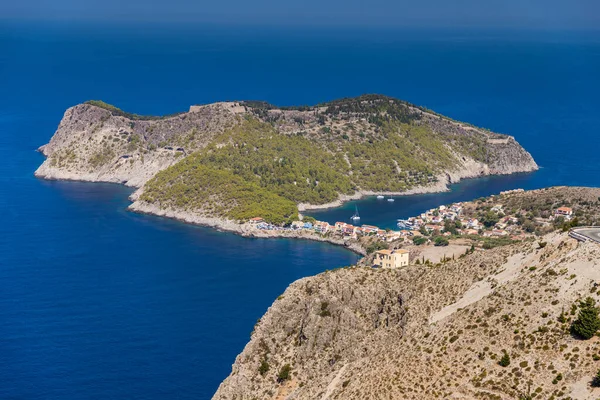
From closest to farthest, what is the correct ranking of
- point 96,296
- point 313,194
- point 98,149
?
point 96,296 → point 313,194 → point 98,149

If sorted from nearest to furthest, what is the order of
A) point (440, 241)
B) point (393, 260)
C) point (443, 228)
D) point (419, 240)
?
1. point (393, 260)
2. point (440, 241)
3. point (419, 240)
4. point (443, 228)

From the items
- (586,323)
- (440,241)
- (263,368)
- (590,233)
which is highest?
(590,233)

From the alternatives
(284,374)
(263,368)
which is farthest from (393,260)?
(284,374)

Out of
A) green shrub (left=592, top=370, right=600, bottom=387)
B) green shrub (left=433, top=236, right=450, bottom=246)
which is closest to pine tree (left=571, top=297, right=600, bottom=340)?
green shrub (left=592, top=370, right=600, bottom=387)

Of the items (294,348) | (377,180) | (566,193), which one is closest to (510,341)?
(294,348)

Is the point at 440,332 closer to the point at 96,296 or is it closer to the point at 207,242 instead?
the point at 96,296

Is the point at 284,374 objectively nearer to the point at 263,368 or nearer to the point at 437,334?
the point at 263,368

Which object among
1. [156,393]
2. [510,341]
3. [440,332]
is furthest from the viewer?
[156,393]

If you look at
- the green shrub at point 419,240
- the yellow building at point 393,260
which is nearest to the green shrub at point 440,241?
the green shrub at point 419,240
